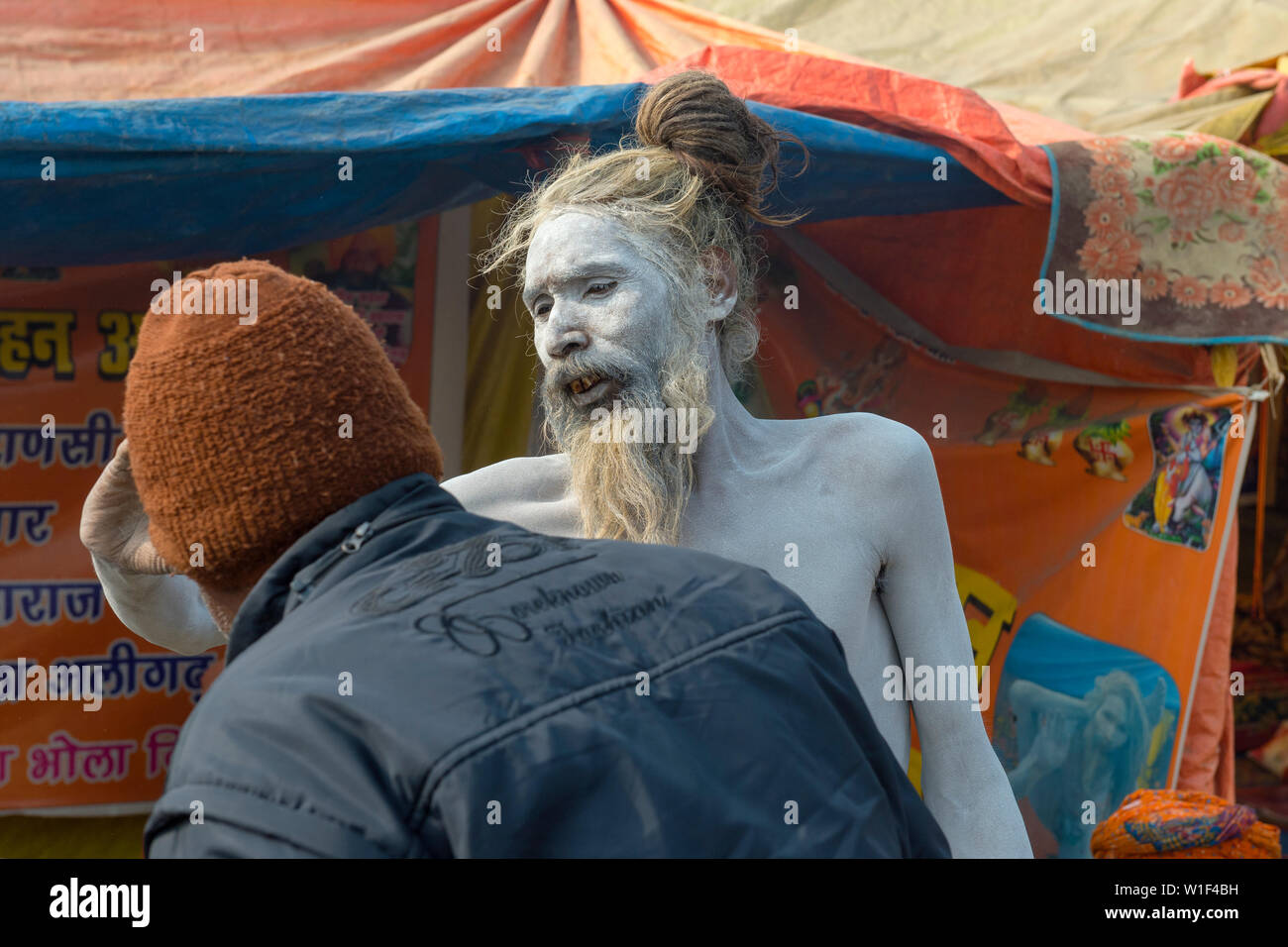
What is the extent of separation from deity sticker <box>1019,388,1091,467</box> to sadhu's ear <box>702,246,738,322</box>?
2060mm

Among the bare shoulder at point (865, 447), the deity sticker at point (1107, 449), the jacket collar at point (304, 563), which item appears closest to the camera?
the jacket collar at point (304, 563)

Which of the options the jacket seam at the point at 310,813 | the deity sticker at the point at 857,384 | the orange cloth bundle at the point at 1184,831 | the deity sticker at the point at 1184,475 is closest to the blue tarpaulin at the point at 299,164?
the deity sticker at the point at 857,384

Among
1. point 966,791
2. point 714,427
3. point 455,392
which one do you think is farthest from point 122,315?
point 966,791

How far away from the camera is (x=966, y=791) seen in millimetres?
1687

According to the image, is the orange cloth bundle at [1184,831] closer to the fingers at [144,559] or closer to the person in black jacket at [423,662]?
the person in black jacket at [423,662]

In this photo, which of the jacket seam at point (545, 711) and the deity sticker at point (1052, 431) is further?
the deity sticker at point (1052, 431)

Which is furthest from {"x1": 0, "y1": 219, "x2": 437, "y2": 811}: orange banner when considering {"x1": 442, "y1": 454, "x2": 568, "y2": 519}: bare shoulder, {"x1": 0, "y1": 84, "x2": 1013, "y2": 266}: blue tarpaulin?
{"x1": 442, "y1": 454, "x2": 568, "y2": 519}: bare shoulder

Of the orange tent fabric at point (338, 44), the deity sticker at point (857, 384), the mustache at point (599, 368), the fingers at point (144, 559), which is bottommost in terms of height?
the fingers at point (144, 559)

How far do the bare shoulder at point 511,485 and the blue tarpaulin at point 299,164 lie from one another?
1.07m

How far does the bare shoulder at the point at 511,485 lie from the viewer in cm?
186

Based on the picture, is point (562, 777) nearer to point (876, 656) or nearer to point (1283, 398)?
point (876, 656)

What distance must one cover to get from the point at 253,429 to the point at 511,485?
937mm

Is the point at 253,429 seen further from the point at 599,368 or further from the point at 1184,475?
the point at 1184,475
